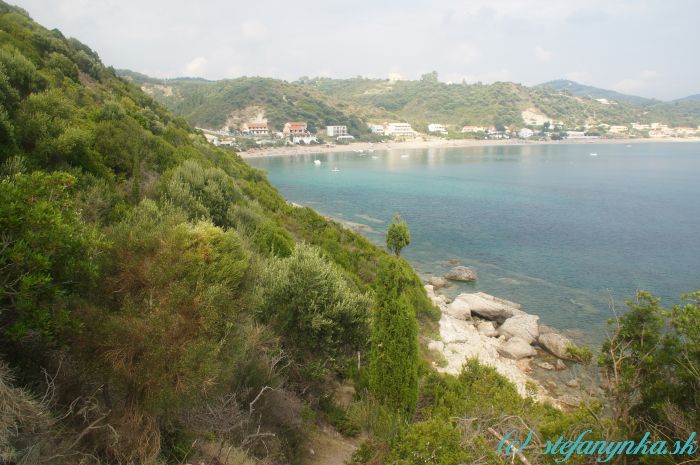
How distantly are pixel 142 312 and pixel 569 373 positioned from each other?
17.3 metres

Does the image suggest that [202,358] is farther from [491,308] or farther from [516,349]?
[491,308]

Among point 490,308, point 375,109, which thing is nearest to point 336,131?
point 375,109

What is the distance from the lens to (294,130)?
127250 mm

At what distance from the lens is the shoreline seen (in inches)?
4338

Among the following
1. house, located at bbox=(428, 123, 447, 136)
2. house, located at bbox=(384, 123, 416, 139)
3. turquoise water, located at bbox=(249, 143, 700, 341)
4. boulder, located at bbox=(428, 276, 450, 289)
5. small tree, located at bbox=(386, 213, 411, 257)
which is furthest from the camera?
house, located at bbox=(428, 123, 447, 136)

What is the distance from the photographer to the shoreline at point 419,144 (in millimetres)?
110188

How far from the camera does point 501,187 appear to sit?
6153cm

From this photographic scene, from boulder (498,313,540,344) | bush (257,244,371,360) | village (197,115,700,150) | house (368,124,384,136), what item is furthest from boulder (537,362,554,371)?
house (368,124,384,136)

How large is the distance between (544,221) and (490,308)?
2386 cm

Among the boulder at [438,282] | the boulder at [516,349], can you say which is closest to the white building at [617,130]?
the boulder at [438,282]

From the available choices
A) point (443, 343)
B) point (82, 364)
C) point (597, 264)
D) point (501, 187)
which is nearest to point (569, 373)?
point (443, 343)

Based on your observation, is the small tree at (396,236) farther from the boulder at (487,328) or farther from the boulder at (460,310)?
the boulder at (487,328)

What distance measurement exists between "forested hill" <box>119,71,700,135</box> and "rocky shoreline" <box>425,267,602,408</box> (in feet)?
389

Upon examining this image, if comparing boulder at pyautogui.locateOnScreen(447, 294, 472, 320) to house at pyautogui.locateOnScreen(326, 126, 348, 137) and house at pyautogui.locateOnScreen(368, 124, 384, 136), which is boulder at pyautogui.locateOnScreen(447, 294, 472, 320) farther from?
house at pyautogui.locateOnScreen(368, 124, 384, 136)
